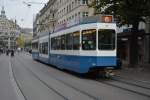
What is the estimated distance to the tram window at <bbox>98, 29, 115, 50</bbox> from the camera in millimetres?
20547

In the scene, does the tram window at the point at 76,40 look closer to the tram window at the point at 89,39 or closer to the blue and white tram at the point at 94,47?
the blue and white tram at the point at 94,47

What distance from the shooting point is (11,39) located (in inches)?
7653

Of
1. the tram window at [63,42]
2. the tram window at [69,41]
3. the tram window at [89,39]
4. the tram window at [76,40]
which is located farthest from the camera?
the tram window at [63,42]

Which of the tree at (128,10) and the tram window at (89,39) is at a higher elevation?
the tree at (128,10)

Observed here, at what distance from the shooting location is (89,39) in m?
20.9

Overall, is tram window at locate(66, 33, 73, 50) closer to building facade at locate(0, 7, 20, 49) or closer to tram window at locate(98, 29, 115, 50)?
tram window at locate(98, 29, 115, 50)

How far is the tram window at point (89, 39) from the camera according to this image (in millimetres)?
20641

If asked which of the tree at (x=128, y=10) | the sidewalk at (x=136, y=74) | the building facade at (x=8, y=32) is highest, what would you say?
the building facade at (x=8, y=32)

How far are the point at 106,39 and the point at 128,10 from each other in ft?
24.7

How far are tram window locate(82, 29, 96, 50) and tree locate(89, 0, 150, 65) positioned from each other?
718cm

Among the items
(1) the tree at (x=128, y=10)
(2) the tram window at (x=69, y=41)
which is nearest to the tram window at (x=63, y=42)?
(2) the tram window at (x=69, y=41)

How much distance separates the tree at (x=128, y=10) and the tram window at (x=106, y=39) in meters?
6.97

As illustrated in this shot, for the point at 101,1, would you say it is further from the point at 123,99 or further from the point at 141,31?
the point at 123,99

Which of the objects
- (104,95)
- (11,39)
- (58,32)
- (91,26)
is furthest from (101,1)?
(11,39)
